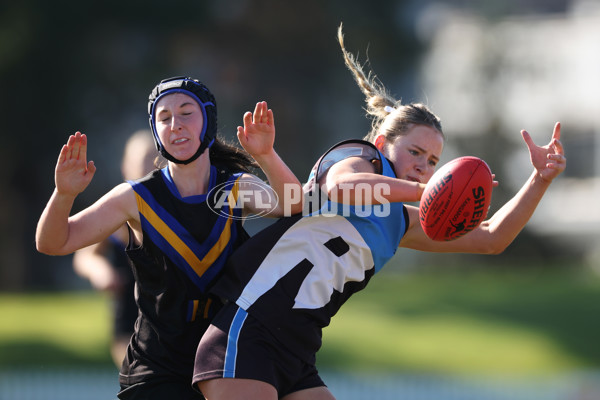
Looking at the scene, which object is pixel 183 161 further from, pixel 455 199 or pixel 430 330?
pixel 430 330

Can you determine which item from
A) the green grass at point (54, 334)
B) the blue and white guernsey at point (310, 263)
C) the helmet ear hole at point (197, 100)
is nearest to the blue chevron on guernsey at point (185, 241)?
the blue and white guernsey at point (310, 263)

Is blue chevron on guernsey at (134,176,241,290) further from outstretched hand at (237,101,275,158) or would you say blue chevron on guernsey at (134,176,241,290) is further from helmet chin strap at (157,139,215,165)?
outstretched hand at (237,101,275,158)

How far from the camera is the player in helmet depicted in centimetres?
357

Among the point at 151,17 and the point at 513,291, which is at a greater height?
the point at 151,17

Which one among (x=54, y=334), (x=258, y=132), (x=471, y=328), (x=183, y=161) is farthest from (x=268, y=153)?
(x=54, y=334)

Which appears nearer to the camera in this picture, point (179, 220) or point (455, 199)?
point (455, 199)

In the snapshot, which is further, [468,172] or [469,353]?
[469,353]

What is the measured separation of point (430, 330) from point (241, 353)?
1142 cm

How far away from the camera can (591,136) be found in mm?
24984

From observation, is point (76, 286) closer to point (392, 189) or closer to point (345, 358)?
point (345, 358)

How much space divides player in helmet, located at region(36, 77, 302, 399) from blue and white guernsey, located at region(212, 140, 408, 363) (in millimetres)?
131

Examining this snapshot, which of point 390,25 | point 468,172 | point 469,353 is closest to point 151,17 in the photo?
point 390,25

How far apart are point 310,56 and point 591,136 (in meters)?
8.32

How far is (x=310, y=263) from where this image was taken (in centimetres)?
355
